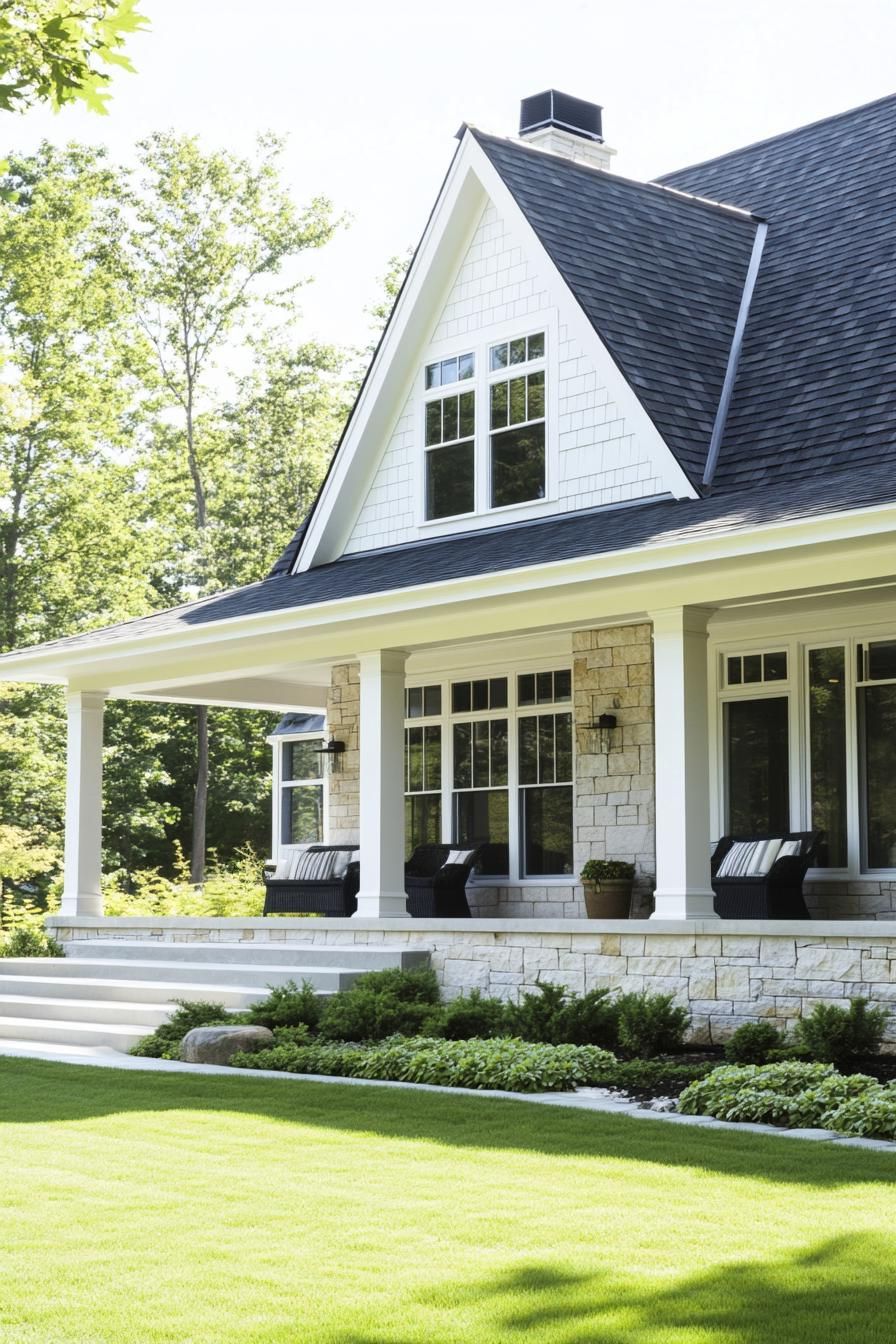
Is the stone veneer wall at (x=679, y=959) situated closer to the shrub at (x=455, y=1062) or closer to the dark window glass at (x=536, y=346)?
the shrub at (x=455, y=1062)

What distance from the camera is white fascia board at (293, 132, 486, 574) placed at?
14.3m

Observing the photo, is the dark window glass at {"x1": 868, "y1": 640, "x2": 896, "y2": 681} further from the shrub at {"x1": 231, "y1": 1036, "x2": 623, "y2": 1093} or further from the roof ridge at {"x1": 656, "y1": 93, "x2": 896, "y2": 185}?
the roof ridge at {"x1": 656, "y1": 93, "x2": 896, "y2": 185}

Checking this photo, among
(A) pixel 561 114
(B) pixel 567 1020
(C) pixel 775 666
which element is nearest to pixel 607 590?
(C) pixel 775 666

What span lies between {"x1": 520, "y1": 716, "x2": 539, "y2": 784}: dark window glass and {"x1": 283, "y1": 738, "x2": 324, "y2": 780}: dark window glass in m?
6.77

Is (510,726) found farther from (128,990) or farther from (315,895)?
(128,990)

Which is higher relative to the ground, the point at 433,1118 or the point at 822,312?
the point at 822,312

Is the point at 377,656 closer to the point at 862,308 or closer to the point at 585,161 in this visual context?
the point at 862,308

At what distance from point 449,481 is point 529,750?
2.51 metres

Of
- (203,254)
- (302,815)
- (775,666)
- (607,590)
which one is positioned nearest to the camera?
(607,590)

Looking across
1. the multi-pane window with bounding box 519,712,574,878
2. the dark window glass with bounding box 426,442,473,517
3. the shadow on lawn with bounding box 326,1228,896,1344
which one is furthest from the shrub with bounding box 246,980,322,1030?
the shadow on lawn with bounding box 326,1228,896,1344

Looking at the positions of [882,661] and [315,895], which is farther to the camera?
[315,895]

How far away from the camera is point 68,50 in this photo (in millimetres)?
6469

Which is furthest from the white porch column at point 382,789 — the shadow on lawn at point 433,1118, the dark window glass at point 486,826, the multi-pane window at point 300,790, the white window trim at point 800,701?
the multi-pane window at point 300,790

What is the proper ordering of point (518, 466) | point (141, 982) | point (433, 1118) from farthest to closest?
1. point (518, 466)
2. point (141, 982)
3. point (433, 1118)
